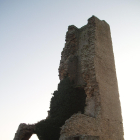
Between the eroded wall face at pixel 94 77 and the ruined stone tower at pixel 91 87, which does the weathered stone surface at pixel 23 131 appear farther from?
the eroded wall face at pixel 94 77

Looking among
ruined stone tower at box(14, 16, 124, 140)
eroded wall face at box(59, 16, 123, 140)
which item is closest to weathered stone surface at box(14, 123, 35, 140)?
ruined stone tower at box(14, 16, 124, 140)

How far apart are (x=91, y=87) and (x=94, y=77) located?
0.55 meters

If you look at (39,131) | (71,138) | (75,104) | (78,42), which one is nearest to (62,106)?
(75,104)

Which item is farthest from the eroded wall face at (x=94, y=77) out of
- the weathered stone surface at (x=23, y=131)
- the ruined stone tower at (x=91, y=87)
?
the weathered stone surface at (x=23, y=131)

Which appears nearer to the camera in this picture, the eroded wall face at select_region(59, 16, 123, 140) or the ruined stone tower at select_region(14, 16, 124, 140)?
the ruined stone tower at select_region(14, 16, 124, 140)

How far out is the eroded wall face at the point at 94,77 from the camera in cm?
845

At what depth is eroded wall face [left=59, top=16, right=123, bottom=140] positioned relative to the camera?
8.45m

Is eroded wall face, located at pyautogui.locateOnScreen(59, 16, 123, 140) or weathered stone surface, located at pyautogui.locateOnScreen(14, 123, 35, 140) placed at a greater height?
eroded wall face, located at pyautogui.locateOnScreen(59, 16, 123, 140)

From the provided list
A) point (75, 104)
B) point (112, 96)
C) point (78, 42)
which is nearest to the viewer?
point (75, 104)

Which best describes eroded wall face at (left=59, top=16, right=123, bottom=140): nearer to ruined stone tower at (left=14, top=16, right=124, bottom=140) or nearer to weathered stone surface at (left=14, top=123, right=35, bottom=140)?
ruined stone tower at (left=14, top=16, right=124, bottom=140)

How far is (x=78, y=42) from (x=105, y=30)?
6.62 feet

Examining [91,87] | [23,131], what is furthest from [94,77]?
[23,131]

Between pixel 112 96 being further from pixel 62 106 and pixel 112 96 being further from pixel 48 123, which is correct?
pixel 48 123

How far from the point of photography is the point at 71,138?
6.77 m
